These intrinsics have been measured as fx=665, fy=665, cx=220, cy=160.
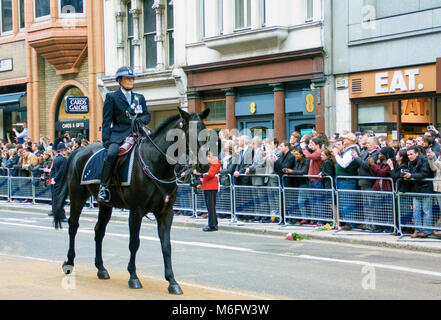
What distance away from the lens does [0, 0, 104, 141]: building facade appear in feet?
98.1

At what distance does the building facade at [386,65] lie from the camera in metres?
18.7

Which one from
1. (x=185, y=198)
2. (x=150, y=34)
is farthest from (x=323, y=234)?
(x=150, y=34)

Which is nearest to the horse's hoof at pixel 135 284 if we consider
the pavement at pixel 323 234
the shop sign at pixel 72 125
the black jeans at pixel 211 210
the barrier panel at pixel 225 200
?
the pavement at pixel 323 234

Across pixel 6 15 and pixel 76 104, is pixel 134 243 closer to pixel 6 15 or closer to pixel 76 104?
pixel 76 104

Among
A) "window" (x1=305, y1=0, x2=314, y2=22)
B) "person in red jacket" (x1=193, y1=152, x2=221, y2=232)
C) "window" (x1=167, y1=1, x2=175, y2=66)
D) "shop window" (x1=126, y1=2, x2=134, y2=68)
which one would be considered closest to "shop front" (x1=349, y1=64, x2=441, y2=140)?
"window" (x1=305, y1=0, x2=314, y2=22)

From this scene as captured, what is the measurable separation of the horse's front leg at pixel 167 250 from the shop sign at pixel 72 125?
73.7 feet

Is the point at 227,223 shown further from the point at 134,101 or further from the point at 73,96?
the point at 73,96

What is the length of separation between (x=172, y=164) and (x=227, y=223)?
8241 mm

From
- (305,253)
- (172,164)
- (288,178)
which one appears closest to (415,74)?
(288,178)

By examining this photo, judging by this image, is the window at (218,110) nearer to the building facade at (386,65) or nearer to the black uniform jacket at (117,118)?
the building facade at (386,65)

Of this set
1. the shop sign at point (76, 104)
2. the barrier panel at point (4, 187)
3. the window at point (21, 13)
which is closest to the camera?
the barrier panel at point (4, 187)

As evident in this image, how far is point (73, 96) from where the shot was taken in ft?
96.7

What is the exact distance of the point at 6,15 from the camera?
3459 cm

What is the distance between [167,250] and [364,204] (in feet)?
22.4
